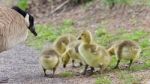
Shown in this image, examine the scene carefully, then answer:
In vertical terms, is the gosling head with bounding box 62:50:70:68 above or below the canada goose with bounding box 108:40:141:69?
below

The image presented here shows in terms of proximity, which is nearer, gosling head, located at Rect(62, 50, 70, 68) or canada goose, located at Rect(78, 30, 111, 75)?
canada goose, located at Rect(78, 30, 111, 75)

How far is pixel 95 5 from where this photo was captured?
16.0 meters

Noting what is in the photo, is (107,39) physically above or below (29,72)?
above

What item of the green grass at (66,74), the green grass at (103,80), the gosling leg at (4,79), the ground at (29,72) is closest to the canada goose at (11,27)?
the gosling leg at (4,79)

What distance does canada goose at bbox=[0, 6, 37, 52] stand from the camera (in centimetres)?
905

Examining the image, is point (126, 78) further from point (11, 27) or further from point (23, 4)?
point (23, 4)

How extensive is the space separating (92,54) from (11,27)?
1462 mm

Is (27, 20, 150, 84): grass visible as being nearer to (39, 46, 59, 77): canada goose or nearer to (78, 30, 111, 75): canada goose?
(78, 30, 111, 75): canada goose

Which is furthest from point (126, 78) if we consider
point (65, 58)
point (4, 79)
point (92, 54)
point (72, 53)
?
point (4, 79)

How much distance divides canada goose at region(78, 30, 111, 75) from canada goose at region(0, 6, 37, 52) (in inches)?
44.8

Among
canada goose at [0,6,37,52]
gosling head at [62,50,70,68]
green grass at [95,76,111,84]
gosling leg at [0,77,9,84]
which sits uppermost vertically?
canada goose at [0,6,37,52]

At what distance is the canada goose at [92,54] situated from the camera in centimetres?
888

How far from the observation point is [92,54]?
887cm

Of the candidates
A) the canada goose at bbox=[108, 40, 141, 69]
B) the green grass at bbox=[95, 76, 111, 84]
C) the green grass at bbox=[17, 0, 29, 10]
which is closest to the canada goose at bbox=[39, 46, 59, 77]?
the green grass at bbox=[95, 76, 111, 84]
